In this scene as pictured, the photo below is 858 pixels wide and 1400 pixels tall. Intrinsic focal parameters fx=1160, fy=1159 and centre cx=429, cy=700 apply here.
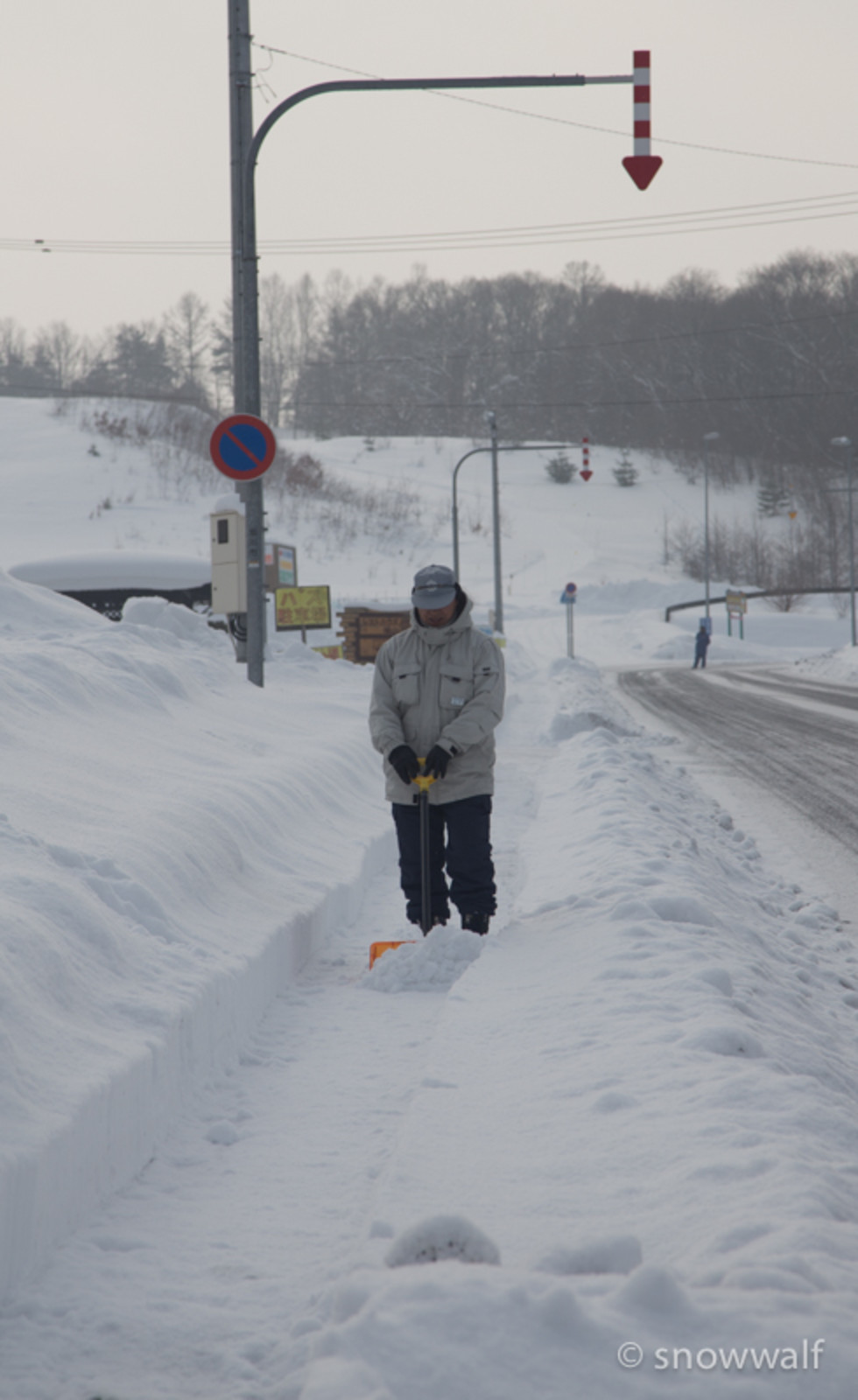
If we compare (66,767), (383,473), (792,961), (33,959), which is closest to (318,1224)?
(33,959)

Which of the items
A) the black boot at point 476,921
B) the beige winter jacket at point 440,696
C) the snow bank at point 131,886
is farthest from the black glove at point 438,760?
the snow bank at point 131,886

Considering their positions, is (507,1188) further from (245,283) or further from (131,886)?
(245,283)

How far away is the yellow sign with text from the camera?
21.2m

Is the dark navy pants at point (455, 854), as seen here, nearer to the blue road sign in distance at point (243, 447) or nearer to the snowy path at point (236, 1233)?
the snowy path at point (236, 1233)

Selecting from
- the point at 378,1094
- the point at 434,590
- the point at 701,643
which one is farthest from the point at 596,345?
the point at 378,1094

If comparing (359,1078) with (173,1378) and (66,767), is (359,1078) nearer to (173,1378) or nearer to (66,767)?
(173,1378)

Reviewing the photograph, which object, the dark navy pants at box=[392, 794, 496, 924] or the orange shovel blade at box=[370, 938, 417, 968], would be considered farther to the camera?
the dark navy pants at box=[392, 794, 496, 924]

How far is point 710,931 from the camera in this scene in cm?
477

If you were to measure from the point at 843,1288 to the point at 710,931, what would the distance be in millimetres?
2687

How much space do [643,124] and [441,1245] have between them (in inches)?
365

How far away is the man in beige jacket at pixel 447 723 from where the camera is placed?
510cm

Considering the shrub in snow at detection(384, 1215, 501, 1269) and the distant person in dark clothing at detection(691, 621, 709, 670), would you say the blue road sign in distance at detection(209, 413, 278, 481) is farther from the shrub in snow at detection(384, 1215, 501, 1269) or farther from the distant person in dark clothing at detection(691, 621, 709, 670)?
the distant person in dark clothing at detection(691, 621, 709, 670)

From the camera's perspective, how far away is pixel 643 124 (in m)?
9.38

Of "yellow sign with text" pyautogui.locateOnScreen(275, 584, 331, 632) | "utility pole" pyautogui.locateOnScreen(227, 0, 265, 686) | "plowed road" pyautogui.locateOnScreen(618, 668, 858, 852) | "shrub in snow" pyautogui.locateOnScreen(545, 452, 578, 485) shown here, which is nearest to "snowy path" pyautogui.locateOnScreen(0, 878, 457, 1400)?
"plowed road" pyautogui.locateOnScreen(618, 668, 858, 852)
